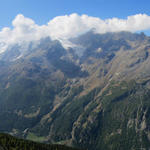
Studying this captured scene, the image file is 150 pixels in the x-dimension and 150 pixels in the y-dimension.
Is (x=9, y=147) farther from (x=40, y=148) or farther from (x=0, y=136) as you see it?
(x=40, y=148)

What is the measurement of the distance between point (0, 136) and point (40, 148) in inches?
1568

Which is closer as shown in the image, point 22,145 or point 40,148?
point 22,145

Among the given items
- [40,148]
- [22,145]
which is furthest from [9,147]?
[40,148]

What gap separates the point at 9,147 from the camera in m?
154

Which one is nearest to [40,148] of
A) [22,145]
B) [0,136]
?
[22,145]

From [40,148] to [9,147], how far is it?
40.9 metres

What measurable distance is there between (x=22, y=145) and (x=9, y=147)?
16.7m

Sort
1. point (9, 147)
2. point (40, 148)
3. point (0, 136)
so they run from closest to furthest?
point (9, 147), point (0, 136), point (40, 148)

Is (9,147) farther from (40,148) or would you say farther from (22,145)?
(40,148)

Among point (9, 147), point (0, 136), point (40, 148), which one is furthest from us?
point (40, 148)

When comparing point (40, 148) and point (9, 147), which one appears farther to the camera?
point (40, 148)

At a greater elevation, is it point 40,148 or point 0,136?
point 0,136

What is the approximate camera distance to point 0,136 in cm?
16875

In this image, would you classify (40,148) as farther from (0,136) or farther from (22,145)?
(0,136)
